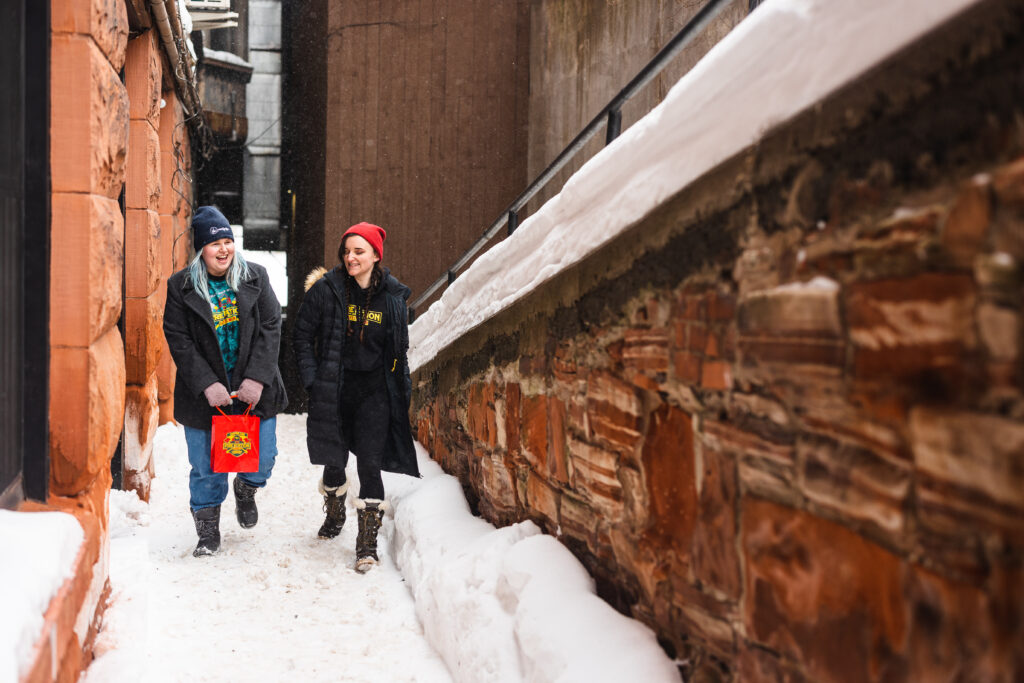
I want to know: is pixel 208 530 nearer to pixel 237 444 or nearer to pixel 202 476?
pixel 202 476

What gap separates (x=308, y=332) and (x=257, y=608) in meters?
1.24

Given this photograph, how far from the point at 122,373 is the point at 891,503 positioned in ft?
8.03

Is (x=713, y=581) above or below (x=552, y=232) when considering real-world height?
below

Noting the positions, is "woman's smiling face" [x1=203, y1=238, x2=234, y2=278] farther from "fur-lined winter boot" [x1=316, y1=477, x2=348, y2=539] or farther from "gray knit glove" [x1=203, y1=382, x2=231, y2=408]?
"fur-lined winter boot" [x1=316, y1=477, x2=348, y2=539]

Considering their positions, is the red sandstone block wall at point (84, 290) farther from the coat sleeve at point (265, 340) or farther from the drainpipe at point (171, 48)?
the drainpipe at point (171, 48)

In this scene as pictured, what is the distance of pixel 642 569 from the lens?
184cm

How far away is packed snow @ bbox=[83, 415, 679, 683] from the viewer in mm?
1957

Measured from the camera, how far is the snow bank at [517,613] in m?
1.76

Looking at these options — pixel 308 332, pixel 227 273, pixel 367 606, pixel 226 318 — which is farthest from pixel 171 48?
pixel 367 606

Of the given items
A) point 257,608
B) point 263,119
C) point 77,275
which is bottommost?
point 257,608

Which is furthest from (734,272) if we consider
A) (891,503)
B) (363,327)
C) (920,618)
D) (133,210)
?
(133,210)

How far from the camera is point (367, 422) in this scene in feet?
11.6

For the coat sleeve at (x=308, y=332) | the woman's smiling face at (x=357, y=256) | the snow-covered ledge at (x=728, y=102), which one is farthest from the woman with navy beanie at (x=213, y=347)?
the snow-covered ledge at (x=728, y=102)

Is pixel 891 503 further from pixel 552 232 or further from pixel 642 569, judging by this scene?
pixel 552 232
